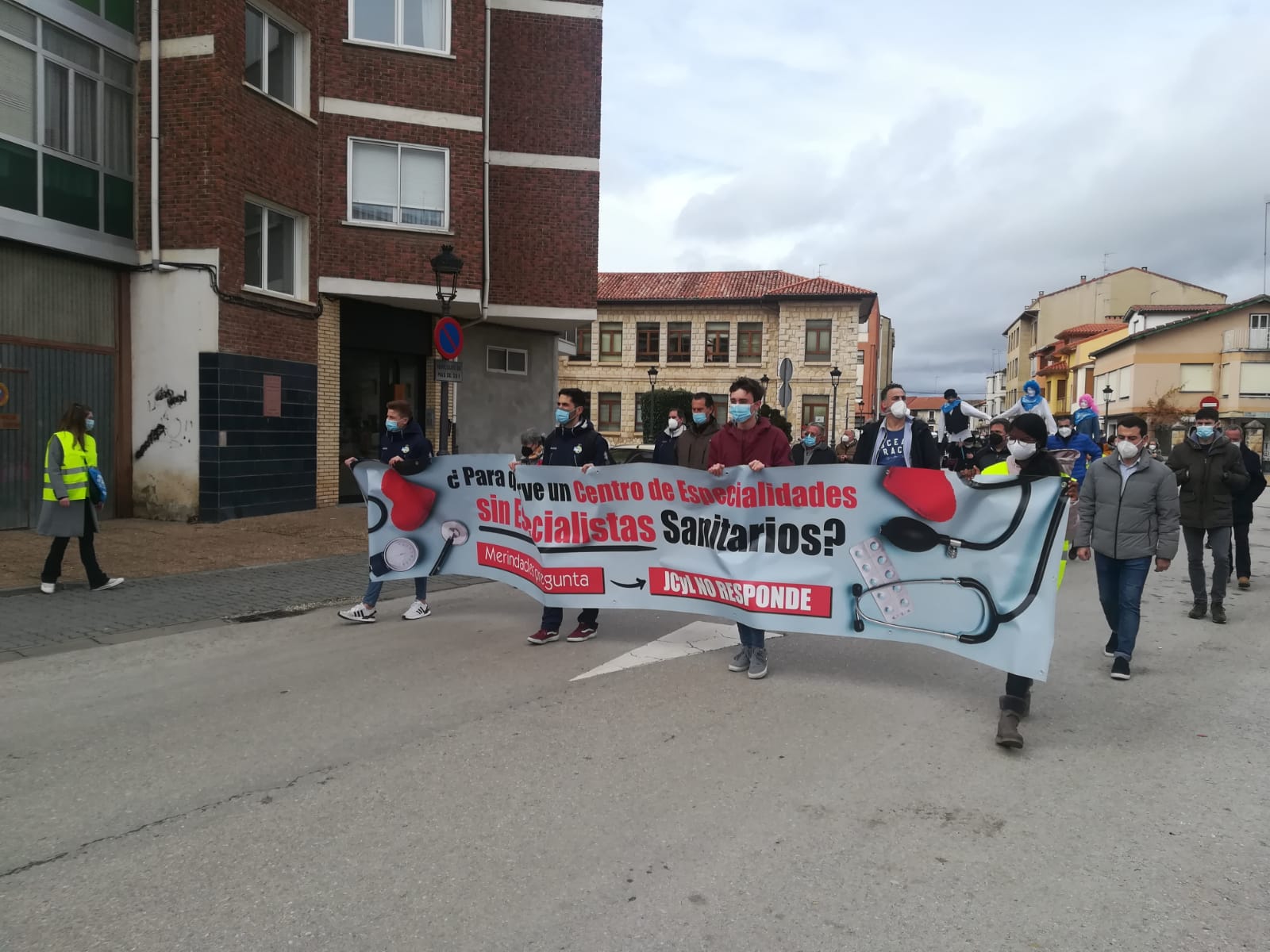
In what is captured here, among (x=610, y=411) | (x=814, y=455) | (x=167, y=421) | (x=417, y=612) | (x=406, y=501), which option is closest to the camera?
(x=406, y=501)

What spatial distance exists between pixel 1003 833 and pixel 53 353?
1418 centimetres

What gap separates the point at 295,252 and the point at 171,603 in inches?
371

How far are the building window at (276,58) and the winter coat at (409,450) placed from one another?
32.4 ft

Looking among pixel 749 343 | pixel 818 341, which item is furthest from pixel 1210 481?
pixel 749 343

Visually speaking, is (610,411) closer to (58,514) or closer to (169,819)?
(58,514)

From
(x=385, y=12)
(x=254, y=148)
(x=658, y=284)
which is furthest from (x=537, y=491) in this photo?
(x=658, y=284)

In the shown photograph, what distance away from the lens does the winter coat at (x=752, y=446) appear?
20.7ft

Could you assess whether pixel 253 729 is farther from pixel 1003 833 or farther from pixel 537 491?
pixel 1003 833

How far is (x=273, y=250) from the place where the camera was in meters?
15.8

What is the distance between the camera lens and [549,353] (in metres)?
22.9

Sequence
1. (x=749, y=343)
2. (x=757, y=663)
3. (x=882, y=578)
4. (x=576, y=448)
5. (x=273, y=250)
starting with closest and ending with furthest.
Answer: (x=882, y=578) < (x=757, y=663) < (x=576, y=448) < (x=273, y=250) < (x=749, y=343)

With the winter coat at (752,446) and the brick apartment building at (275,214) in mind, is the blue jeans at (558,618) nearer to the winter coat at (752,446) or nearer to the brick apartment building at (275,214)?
the winter coat at (752,446)

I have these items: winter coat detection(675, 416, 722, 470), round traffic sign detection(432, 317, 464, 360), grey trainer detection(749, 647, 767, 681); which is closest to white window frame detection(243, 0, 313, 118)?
round traffic sign detection(432, 317, 464, 360)

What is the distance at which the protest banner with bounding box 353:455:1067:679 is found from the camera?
525 centimetres
